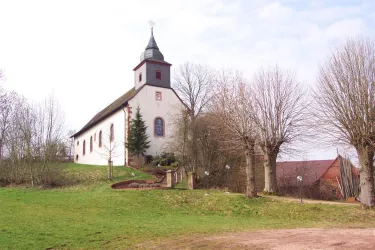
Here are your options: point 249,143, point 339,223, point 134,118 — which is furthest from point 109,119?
point 339,223

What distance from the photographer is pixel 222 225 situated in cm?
1373

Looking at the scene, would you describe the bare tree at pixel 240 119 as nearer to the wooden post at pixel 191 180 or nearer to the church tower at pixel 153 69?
the wooden post at pixel 191 180

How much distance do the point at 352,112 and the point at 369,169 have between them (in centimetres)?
283

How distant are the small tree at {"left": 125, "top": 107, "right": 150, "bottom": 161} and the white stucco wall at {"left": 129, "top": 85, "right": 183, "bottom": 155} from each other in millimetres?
875

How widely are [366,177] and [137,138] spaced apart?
21624mm

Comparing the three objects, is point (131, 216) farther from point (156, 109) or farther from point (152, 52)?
point (152, 52)

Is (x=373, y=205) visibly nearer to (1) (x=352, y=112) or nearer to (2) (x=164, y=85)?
(1) (x=352, y=112)

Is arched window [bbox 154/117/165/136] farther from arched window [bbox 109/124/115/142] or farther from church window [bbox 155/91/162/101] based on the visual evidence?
arched window [bbox 109/124/115/142]

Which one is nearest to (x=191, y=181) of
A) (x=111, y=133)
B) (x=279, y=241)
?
(x=279, y=241)

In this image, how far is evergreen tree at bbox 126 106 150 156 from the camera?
114 ft

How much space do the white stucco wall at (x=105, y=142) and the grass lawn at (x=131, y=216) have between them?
488 inches

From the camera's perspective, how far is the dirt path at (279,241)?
347 inches

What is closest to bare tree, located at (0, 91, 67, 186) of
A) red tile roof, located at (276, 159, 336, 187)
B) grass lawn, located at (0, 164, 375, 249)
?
grass lawn, located at (0, 164, 375, 249)

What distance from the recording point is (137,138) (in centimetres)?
3491
